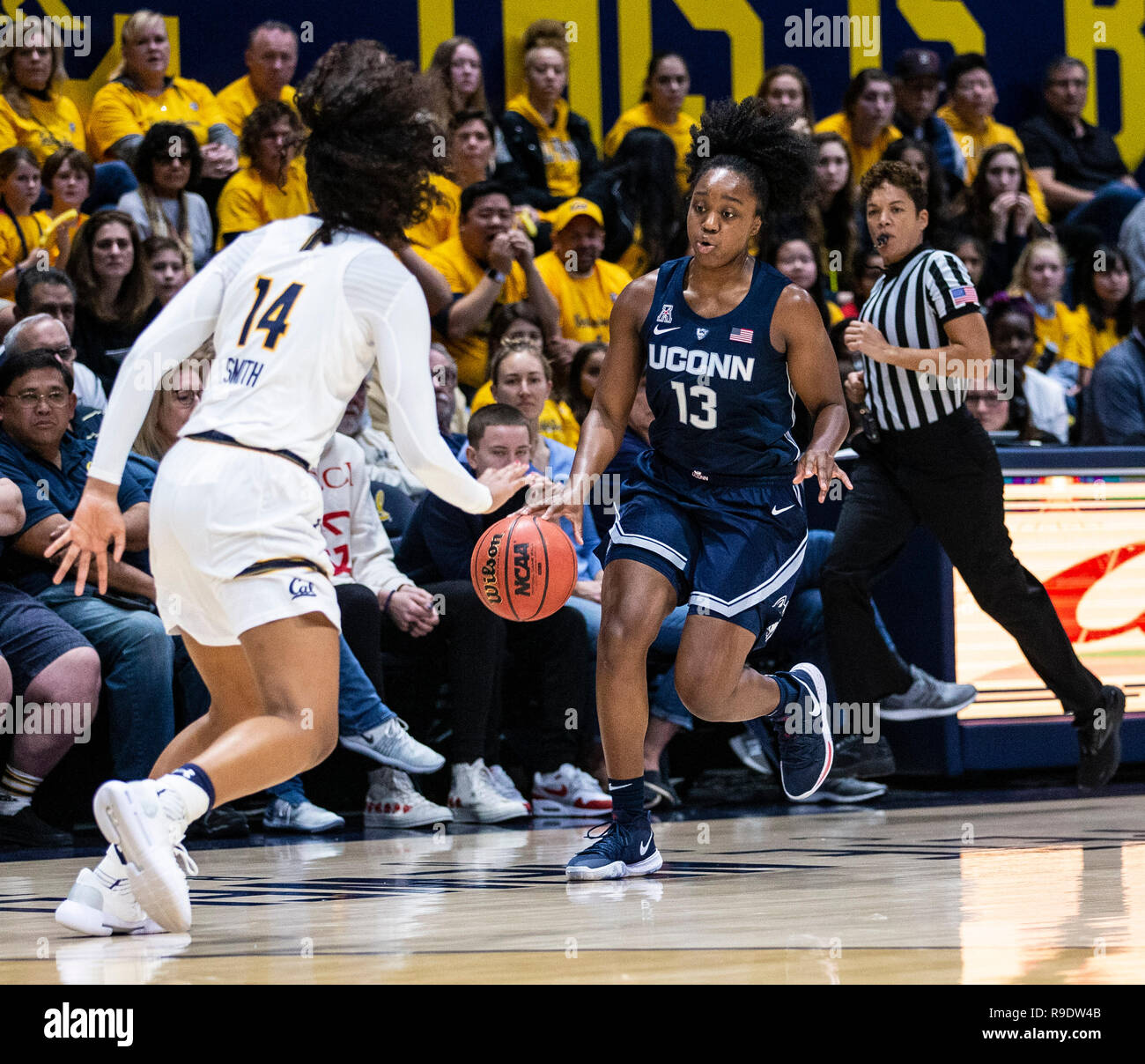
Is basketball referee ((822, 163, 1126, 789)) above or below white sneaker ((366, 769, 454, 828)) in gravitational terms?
above

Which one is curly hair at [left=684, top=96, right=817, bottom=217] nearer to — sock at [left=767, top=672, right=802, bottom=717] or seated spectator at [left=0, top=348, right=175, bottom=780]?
sock at [left=767, top=672, right=802, bottom=717]

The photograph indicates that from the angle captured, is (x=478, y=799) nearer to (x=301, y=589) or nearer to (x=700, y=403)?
(x=700, y=403)

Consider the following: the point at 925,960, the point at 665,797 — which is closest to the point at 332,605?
the point at 925,960

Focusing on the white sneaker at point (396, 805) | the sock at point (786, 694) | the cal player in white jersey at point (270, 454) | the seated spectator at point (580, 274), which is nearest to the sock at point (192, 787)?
the cal player in white jersey at point (270, 454)

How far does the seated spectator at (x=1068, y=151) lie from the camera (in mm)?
11781

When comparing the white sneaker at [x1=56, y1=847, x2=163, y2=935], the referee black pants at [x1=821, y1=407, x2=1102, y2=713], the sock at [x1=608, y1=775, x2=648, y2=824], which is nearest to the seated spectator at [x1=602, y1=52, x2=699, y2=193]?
the referee black pants at [x1=821, y1=407, x2=1102, y2=713]

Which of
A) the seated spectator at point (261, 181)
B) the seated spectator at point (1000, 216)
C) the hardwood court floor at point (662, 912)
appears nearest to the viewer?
the hardwood court floor at point (662, 912)

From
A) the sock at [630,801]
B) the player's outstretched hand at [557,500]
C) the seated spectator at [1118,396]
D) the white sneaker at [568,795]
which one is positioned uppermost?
the seated spectator at [1118,396]

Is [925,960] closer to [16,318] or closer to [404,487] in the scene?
[404,487]

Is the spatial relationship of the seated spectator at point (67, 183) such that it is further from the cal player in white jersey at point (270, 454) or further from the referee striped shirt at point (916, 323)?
the cal player in white jersey at point (270, 454)

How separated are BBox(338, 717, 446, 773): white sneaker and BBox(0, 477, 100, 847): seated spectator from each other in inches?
37.3

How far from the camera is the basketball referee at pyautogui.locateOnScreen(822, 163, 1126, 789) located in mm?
6234

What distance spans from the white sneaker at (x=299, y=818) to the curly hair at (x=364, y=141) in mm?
2902

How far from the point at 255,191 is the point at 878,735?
13.6 ft
